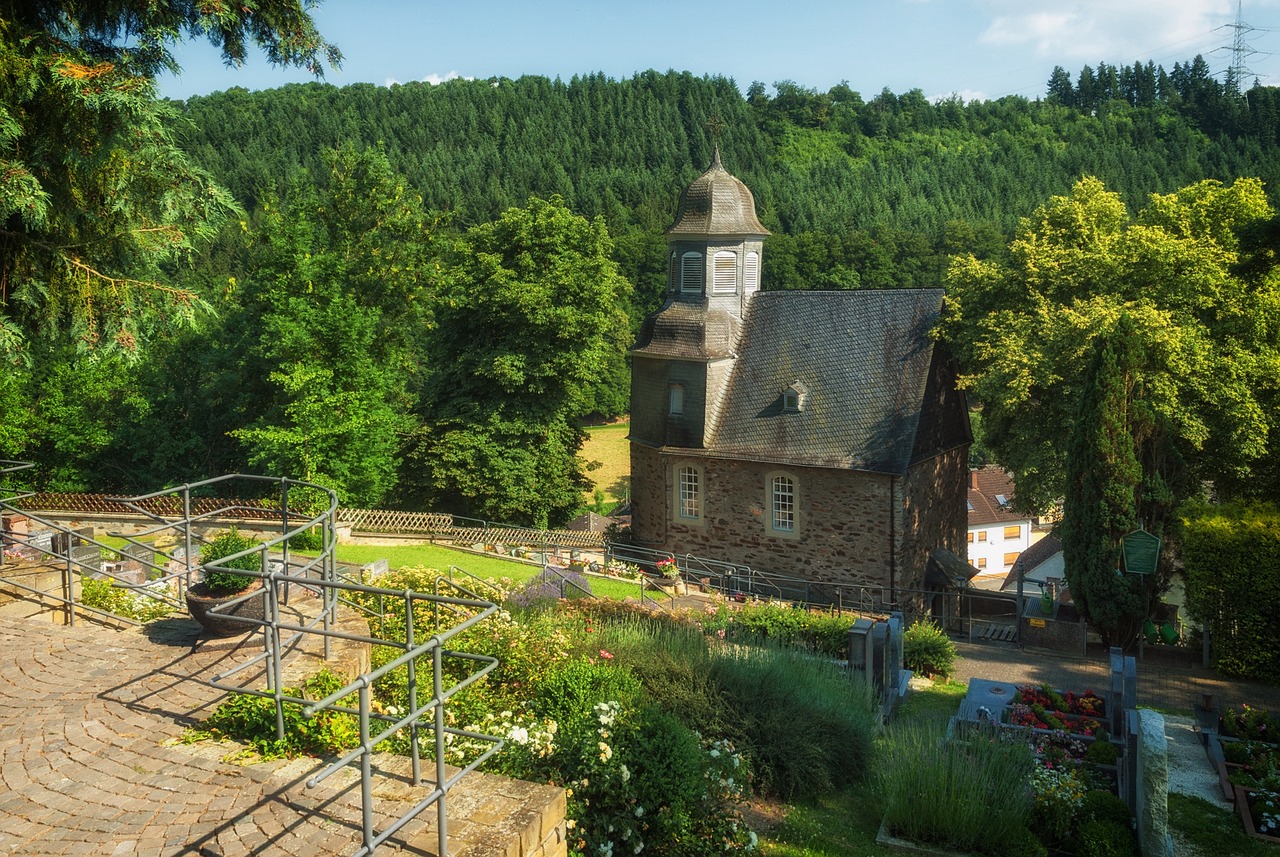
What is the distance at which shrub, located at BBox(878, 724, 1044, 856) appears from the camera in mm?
9031

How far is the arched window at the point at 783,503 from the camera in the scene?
84.9 ft

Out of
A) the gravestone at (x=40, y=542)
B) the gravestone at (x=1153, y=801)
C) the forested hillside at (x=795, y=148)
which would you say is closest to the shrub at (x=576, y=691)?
the gravestone at (x=1153, y=801)

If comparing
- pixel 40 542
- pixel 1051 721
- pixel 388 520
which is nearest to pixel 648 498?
pixel 388 520

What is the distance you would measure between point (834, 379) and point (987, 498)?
33.5 metres

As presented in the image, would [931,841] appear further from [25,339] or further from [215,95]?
[215,95]

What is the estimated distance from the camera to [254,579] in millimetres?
8805

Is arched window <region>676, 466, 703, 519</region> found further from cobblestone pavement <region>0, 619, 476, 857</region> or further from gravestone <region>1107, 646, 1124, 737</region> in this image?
cobblestone pavement <region>0, 619, 476, 857</region>

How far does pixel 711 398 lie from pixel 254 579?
1917 centimetres

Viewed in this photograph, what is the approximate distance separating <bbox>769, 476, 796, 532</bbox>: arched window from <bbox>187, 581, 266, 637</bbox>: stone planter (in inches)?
730

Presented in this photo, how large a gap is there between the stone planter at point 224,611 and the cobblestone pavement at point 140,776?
0.15m

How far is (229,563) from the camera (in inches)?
352

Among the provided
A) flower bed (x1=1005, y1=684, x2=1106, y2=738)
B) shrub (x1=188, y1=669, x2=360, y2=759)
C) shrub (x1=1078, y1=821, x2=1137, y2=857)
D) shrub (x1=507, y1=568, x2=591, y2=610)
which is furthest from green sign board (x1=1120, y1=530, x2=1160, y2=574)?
shrub (x1=188, y1=669, x2=360, y2=759)

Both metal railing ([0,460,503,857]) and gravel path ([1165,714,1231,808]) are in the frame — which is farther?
gravel path ([1165,714,1231,808])

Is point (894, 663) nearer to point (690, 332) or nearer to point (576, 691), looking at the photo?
point (576, 691)
